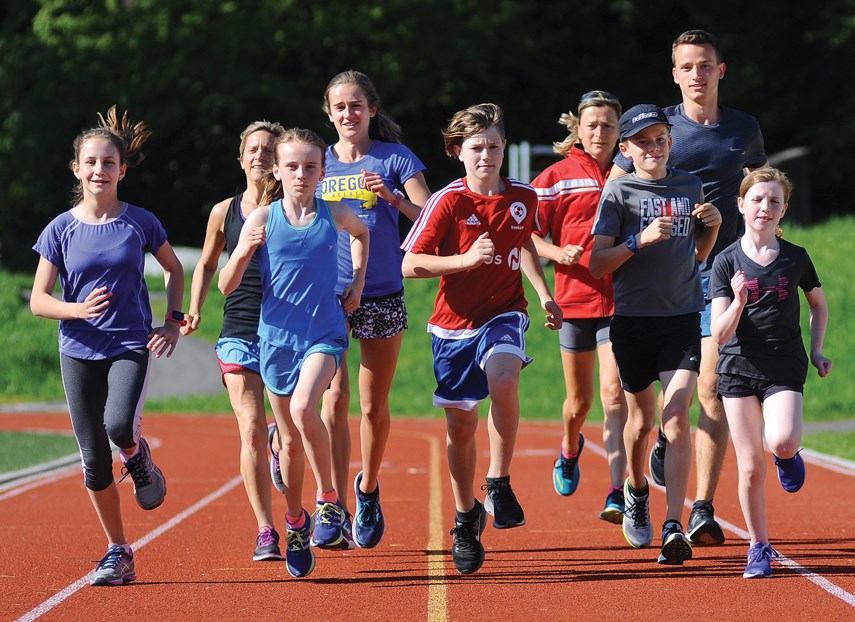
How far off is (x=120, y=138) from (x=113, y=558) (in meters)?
2.03

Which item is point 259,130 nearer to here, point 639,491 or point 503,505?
point 503,505

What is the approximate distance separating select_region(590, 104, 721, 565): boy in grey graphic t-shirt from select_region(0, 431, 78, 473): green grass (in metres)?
8.62

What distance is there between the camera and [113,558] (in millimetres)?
6777

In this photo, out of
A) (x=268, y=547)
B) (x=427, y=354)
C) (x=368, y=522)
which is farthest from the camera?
(x=427, y=354)

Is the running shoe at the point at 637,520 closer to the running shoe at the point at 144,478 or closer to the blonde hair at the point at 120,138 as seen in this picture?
the running shoe at the point at 144,478

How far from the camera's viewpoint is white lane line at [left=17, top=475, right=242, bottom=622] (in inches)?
244

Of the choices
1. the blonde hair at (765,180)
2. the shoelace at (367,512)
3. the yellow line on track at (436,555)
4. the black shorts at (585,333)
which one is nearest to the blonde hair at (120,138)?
the shoelace at (367,512)

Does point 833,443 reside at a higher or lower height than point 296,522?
lower

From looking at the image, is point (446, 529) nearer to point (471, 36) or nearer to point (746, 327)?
point (746, 327)

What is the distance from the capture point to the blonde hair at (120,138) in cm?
680

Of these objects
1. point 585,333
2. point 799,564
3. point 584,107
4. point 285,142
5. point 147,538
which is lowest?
point 147,538

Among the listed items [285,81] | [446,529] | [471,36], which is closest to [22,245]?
[285,81]

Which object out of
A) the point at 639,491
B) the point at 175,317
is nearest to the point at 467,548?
the point at 639,491

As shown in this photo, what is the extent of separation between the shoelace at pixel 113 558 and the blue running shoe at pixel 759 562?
2963 mm
